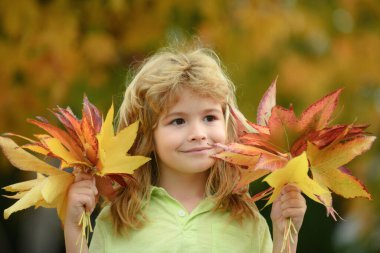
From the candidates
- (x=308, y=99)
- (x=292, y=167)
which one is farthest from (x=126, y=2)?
(x=292, y=167)

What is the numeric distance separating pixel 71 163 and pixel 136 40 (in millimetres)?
2179

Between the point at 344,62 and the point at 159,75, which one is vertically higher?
the point at 159,75

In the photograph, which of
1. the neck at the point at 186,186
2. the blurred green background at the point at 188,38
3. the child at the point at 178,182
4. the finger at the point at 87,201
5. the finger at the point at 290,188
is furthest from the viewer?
the blurred green background at the point at 188,38

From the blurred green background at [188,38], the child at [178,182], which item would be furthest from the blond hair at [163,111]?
the blurred green background at [188,38]

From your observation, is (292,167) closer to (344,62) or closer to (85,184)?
(85,184)

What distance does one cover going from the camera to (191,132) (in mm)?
2709

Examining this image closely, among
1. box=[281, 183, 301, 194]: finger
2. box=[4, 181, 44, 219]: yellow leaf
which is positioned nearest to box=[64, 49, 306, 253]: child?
box=[4, 181, 44, 219]: yellow leaf

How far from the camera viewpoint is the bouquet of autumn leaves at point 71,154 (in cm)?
256

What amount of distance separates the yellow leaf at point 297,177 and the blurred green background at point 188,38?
79.2 inches

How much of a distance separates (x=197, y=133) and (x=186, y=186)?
0.74 ft

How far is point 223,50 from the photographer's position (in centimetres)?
458

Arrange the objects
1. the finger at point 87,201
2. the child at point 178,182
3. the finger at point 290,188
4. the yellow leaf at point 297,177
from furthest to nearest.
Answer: the child at point 178,182 → the finger at point 87,201 → the finger at point 290,188 → the yellow leaf at point 297,177

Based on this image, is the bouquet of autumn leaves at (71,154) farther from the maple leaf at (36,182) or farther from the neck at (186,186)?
the neck at (186,186)

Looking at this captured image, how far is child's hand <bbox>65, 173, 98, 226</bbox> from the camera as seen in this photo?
2.60 metres
